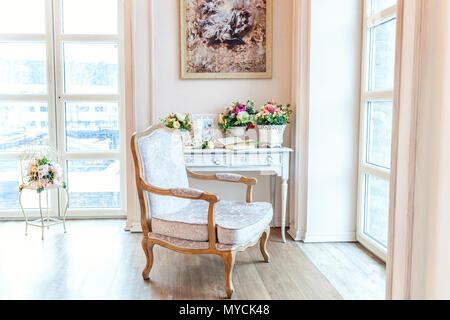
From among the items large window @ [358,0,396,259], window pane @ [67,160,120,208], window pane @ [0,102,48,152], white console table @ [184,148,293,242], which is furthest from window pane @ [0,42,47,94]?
large window @ [358,0,396,259]

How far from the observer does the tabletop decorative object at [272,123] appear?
3.84 m

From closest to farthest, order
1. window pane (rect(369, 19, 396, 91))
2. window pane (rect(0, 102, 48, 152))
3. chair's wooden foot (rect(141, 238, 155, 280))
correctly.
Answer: chair's wooden foot (rect(141, 238, 155, 280)) < window pane (rect(369, 19, 396, 91)) < window pane (rect(0, 102, 48, 152))

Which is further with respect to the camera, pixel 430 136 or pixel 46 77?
pixel 46 77

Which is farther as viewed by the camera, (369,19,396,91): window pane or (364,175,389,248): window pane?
(364,175,389,248): window pane

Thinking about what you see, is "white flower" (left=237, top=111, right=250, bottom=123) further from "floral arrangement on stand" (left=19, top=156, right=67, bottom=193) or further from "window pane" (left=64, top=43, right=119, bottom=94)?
"floral arrangement on stand" (left=19, top=156, right=67, bottom=193)

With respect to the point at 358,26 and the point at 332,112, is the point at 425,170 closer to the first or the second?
the point at 332,112

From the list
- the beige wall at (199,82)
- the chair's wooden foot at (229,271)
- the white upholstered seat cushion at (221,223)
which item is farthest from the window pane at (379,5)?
the chair's wooden foot at (229,271)

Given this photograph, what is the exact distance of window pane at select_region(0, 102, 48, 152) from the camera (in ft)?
14.9

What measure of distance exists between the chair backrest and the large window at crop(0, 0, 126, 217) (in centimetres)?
147

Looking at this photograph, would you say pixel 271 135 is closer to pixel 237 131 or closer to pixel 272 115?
pixel 272 115

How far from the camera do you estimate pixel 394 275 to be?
2117 millimetres
